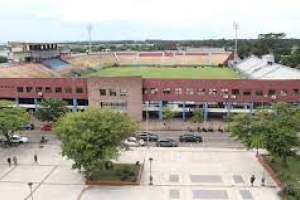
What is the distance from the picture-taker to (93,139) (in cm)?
4234

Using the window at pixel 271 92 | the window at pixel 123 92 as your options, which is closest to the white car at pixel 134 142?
the window at pixel 123 92

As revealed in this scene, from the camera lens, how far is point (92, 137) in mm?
42312

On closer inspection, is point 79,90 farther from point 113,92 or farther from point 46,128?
point 46,128

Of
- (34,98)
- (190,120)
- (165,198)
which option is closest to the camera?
(165,198)

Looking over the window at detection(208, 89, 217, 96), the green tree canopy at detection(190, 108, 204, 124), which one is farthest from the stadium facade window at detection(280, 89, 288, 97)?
the green tree canopy at detection(190, 108, 204, 124)

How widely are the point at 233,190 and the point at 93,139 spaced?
46.9ft

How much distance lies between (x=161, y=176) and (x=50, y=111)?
2702 centimetres

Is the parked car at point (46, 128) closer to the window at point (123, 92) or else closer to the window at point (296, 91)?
the window at point (123, 92)

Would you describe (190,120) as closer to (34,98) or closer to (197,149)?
(197,149)

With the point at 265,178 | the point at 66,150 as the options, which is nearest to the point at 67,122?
the point at 66,150

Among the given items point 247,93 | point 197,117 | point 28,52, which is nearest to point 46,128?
point 197,117

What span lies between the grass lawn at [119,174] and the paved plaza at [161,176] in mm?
1242

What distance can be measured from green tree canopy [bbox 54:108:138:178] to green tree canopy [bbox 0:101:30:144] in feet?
43.9

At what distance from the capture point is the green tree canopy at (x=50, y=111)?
66812 mm
